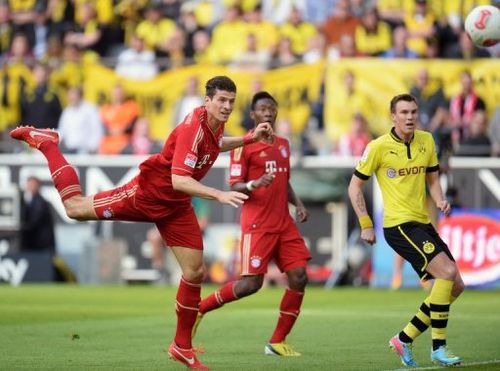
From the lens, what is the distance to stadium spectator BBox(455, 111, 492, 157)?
23.8 meters

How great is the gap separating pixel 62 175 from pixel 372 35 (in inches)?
566

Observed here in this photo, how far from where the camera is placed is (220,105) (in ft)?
35.9

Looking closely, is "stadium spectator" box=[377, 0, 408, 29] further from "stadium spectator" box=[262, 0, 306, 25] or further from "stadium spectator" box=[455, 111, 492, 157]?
"stadium spectator" box=[455, 111, 492, 157]

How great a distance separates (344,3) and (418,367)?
1580 cm

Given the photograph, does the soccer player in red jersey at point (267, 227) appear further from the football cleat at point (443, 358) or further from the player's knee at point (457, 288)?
the football cleat at point (443, 358)

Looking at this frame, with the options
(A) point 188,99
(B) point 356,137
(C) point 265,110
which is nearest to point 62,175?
(C) point 265,110

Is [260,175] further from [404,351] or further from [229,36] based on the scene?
[229,36]

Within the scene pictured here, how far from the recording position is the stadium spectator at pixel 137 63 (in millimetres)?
26791

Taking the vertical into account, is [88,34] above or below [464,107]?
→ above

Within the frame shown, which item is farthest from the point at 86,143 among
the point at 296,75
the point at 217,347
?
the point at 217,347

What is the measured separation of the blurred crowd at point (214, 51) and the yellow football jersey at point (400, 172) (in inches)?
477

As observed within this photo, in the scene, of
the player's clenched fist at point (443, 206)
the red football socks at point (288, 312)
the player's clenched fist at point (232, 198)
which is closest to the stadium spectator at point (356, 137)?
the red football socks at point (288, 312)

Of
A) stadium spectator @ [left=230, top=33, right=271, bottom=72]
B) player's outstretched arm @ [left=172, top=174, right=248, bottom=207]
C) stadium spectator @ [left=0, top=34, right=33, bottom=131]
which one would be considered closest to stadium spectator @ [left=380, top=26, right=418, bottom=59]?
stadium spectator @ [left=230, top=33, right=271, bottom=72]

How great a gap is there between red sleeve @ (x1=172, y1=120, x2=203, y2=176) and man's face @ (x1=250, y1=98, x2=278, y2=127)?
2.29 meters
